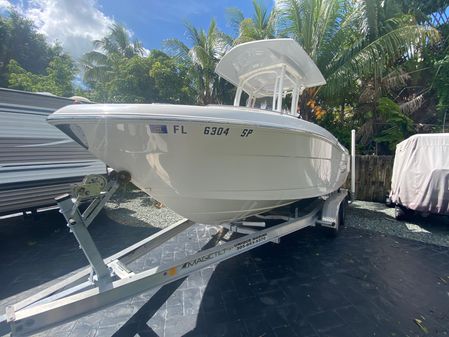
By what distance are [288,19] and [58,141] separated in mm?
7970

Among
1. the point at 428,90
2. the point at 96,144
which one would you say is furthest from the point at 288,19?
the point at 96,144

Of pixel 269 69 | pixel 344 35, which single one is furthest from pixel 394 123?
pixel 269 69

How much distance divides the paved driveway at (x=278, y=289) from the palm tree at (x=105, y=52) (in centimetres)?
1567

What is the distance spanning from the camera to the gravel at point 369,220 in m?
4.57

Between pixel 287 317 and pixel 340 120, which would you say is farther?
pixel 340 120

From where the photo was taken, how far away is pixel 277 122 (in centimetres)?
238

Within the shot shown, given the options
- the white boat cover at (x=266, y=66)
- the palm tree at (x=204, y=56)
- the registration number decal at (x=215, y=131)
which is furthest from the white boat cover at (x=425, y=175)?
the palm tree at (x=204, y=56)

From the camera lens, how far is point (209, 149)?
2.18m

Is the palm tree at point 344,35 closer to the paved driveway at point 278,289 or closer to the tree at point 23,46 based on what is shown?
the paved driveway at point 278,289

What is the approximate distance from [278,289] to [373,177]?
636cm

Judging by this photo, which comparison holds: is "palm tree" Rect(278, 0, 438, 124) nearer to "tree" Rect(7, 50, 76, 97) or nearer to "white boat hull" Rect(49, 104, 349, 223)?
"white boat hull" Rect(49, 104, 349, 223)

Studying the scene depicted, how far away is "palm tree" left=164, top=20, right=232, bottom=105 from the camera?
1038 cm

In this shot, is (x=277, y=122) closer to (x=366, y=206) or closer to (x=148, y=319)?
(x=148, y=319)

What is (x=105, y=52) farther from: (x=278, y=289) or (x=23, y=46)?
(x=278, y=289)
